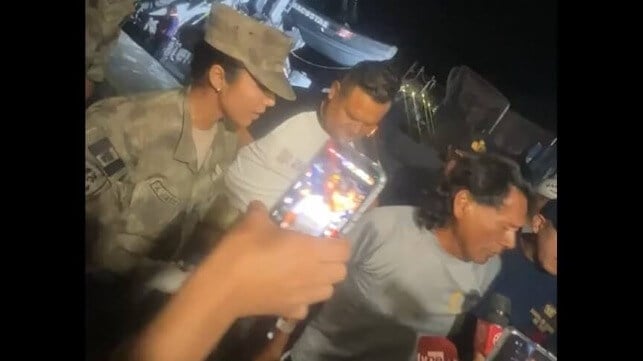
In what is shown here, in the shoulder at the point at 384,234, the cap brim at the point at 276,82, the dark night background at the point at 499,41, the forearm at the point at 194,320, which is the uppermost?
the dark night background at the point at 499,41

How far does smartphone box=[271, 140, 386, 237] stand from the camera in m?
1.52

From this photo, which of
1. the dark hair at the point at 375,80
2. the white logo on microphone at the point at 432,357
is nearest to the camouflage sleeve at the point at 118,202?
the dark hair at the point at 375,80

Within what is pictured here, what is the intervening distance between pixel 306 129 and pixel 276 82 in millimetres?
88

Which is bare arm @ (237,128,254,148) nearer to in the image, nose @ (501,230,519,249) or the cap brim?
the cap brim

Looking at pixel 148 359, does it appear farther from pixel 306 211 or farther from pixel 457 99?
pixel 457 99

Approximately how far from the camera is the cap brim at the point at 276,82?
1528mm

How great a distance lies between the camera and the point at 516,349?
61.5 inches

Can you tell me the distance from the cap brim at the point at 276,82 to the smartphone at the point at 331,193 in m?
0.10

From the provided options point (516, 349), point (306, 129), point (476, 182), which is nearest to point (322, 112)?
point (306, 129)

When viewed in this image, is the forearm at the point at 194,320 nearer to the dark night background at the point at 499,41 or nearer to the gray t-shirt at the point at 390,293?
the gray t-shirt at the point at 390,293

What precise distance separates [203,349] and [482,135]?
0.56 meters

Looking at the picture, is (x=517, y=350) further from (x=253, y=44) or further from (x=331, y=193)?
(x=253, y=44)
